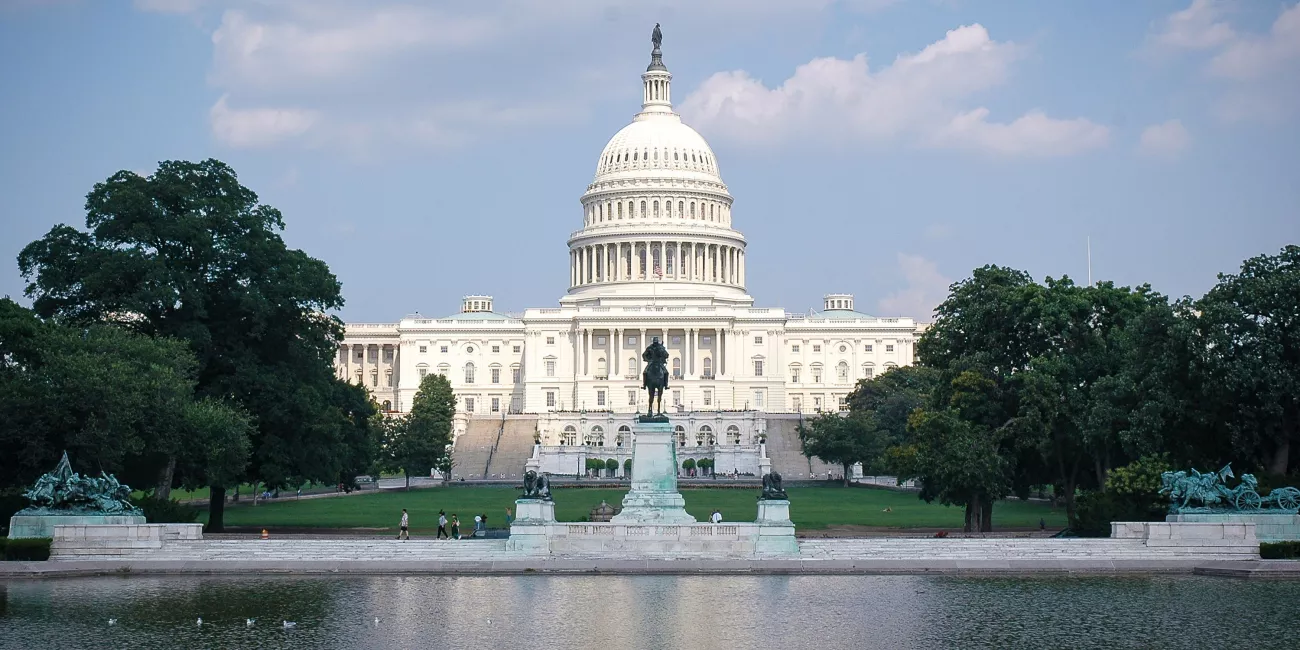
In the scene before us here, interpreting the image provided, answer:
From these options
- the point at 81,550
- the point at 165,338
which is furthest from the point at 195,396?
the point at 81,550

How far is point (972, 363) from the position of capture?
59.0 m

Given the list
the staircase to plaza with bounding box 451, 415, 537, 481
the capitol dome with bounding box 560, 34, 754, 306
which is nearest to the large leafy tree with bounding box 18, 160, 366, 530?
the staircase to plaza with bounding box 451, 415, 537, 481

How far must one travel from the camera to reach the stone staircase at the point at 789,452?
365ft

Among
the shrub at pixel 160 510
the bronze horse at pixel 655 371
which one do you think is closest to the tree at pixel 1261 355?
the bronze horse at pixel 655 371

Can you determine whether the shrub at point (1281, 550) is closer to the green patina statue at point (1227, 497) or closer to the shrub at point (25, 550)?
the green patina statue at point (1227, 497)

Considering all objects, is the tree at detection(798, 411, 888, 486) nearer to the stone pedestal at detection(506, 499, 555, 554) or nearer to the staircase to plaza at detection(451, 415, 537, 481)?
the staircase to plaza at detection(451, 415, 537, 481)

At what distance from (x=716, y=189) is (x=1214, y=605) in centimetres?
13180

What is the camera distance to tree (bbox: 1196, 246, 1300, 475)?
4603 cm

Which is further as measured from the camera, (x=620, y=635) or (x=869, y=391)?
(x=869, y=391)

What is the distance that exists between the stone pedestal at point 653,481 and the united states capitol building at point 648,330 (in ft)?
308

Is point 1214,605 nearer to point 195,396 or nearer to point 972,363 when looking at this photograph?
point 972,363

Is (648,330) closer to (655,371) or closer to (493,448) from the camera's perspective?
(493,448)

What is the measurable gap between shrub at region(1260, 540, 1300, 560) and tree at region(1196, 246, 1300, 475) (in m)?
6.85

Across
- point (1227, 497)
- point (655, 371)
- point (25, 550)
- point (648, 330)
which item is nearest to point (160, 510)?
point (25, 550)
